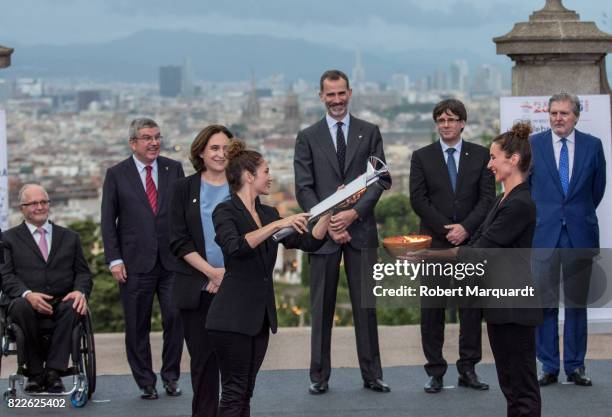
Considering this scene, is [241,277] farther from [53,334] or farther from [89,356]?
[53,334]

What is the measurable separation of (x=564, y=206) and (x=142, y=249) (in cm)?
235

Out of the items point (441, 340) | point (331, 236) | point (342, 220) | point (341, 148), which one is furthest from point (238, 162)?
point (441, 340)

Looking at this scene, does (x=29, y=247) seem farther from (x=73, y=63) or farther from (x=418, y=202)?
(x=73, y=63)

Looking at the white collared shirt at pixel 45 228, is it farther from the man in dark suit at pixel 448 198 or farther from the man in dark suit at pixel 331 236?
the man in dark suit at pixel 448 198

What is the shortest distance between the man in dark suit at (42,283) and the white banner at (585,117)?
2893 mm

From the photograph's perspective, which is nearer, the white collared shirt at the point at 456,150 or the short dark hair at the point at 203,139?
the short dark hair at the point at 203,139

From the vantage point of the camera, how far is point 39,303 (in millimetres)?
7531

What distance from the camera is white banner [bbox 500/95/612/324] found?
8898 mm

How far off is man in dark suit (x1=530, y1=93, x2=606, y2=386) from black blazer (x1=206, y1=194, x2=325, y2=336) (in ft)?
7.94

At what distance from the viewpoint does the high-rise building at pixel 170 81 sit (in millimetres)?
174875

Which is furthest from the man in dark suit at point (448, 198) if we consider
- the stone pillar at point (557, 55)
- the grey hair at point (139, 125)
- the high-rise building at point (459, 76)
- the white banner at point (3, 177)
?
the high-rise building at point (459, 76)

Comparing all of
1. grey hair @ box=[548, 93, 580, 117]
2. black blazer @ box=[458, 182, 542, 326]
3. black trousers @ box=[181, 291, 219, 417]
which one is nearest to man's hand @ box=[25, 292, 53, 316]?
black trousers @ box=[181, 291, 219, 417]

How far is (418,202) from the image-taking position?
307 inches

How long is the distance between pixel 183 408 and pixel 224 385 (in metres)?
1.67
